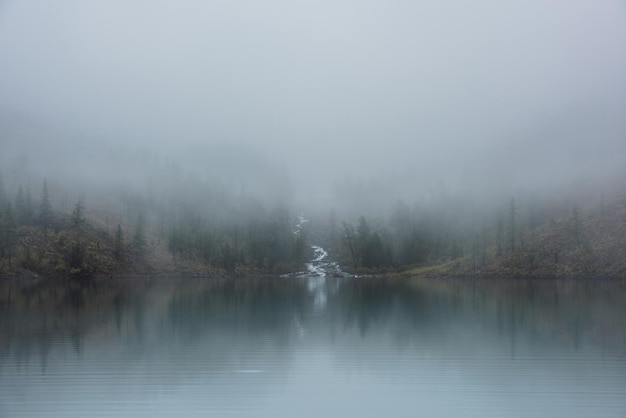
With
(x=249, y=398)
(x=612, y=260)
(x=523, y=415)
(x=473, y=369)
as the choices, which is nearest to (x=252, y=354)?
(x=249, y=398)

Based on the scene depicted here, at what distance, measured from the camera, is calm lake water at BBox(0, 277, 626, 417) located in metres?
21.2

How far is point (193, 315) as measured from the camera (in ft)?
173

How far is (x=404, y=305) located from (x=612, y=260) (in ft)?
277

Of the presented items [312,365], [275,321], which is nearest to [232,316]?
[275,321]

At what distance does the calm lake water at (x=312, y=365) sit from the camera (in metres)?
21.2

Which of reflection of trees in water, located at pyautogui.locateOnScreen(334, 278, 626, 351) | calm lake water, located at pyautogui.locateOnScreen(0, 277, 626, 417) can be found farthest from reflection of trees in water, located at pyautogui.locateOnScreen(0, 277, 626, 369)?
calm lake water, located at pyautogui.locateOnScreen(0, 277, 626, 417)

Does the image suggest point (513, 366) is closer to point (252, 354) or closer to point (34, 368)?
point (252, 354)

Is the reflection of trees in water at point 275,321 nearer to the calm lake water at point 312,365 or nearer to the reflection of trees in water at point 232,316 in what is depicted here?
the reflection of trees in water at point 232,316

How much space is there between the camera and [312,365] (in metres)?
28.8

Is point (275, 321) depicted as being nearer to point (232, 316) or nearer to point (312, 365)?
point (232, 316)

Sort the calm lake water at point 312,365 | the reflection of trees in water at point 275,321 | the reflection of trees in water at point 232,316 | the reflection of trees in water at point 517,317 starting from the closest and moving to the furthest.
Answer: the calm lake water at point 312,365 → the reflection of trees in water at point 275,321 → the reflection of trees in water at point 517,317 → the reflection of trees in water at point 232,316

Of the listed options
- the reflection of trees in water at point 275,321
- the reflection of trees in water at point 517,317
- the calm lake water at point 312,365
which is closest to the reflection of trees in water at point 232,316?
the reflection of trees in water at point 275,321

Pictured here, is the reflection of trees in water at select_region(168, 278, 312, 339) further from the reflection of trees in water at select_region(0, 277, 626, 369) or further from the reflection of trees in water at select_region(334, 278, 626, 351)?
the reflection of trees in water at select_region(334, 278, 626, 351)

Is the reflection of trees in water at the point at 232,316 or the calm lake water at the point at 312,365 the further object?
the reflection of trees in water at the point at 232,316
